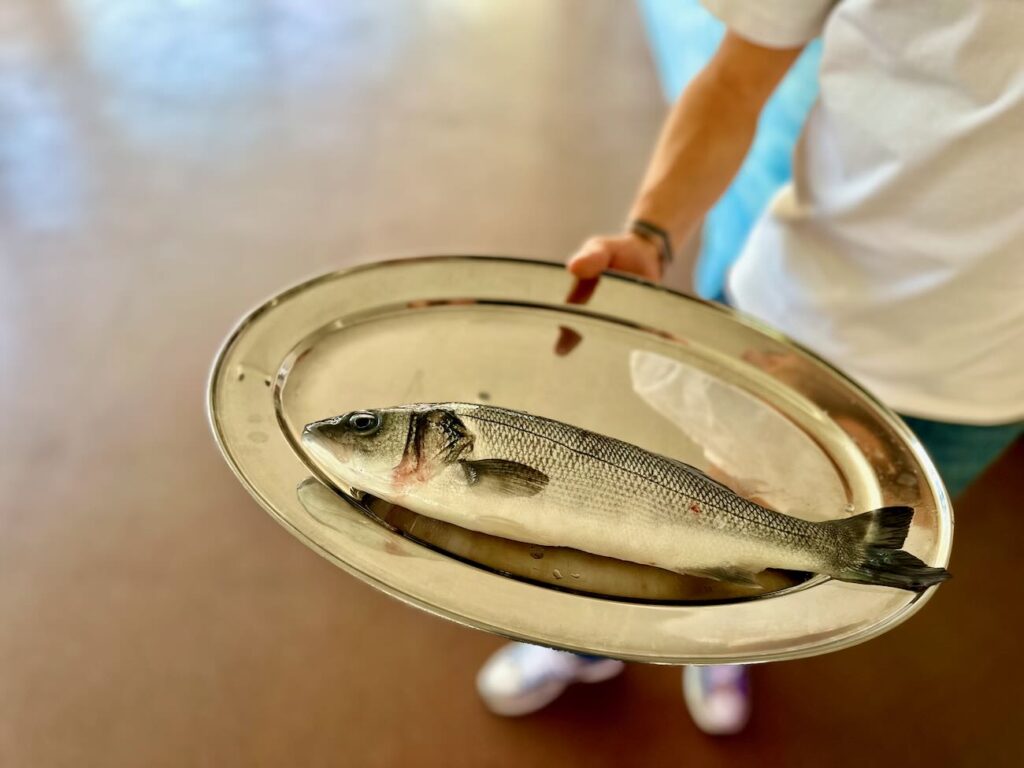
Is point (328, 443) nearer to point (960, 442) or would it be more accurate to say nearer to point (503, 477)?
point (503, 477)

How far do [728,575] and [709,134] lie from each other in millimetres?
507

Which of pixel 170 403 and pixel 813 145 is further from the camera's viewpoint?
pixel 170 403

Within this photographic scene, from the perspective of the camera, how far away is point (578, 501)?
2.03ft

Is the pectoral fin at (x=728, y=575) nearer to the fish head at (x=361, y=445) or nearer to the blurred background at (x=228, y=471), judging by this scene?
the fish head at (x=361, y=445)

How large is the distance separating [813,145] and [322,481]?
663 millimetres

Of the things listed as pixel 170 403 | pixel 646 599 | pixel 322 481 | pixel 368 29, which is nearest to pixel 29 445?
pixel 170 403

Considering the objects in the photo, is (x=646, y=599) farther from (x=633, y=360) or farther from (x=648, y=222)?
(x=648, y=222)

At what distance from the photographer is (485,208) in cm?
245

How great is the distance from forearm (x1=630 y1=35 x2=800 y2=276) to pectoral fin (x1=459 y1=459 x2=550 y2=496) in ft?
1.35

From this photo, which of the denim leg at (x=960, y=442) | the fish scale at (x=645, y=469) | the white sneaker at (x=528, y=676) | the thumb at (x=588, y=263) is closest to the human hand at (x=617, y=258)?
the thumb at (x=588, y=263)

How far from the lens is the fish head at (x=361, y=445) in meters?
0.61

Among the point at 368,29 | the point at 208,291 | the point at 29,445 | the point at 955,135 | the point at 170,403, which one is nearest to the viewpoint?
the point at 955,135

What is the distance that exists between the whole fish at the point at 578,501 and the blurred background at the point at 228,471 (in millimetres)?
827

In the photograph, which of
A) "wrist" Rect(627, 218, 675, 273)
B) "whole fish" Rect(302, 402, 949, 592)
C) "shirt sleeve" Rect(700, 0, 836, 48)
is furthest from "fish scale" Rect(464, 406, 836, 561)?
"shirt sleeve" Rect(700, 0, 836, 48)
